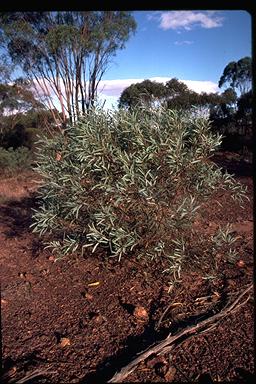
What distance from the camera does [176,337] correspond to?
7.80 feet

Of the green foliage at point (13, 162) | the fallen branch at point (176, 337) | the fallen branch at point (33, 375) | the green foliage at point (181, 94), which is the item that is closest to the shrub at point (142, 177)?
the fallen branch at point (176, 337)

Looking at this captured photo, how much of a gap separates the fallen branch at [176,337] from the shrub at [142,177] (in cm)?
53

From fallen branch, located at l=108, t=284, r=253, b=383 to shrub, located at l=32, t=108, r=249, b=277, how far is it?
0.53m

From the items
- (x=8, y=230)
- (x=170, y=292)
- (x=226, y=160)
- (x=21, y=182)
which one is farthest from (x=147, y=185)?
(x=226, y=160)

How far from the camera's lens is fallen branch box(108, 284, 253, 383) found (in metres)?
2.08

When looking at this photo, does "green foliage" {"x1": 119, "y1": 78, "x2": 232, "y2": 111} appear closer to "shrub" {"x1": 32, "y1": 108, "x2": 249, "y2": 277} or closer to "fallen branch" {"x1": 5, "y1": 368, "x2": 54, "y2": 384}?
"shrub" {"x1": 32, "y1": 108, "x2": 249, "y2": 277}

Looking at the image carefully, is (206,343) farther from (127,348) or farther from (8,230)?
(8,230)

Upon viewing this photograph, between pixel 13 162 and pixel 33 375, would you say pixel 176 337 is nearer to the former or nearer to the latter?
pixel 33 375

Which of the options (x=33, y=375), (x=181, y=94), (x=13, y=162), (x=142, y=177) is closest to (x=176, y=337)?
(x=33, y=375)

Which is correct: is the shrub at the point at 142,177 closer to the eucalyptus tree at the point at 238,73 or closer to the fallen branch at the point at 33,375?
the fallen branch at the point at 33,375

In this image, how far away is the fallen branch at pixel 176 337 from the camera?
2.08 m

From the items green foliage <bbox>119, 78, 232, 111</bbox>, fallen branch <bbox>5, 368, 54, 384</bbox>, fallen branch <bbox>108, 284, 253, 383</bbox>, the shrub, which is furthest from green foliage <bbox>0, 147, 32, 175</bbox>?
fallen branch <bbox>5, 368, 54, 384</bbox>

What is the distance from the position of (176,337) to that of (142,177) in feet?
3.93
